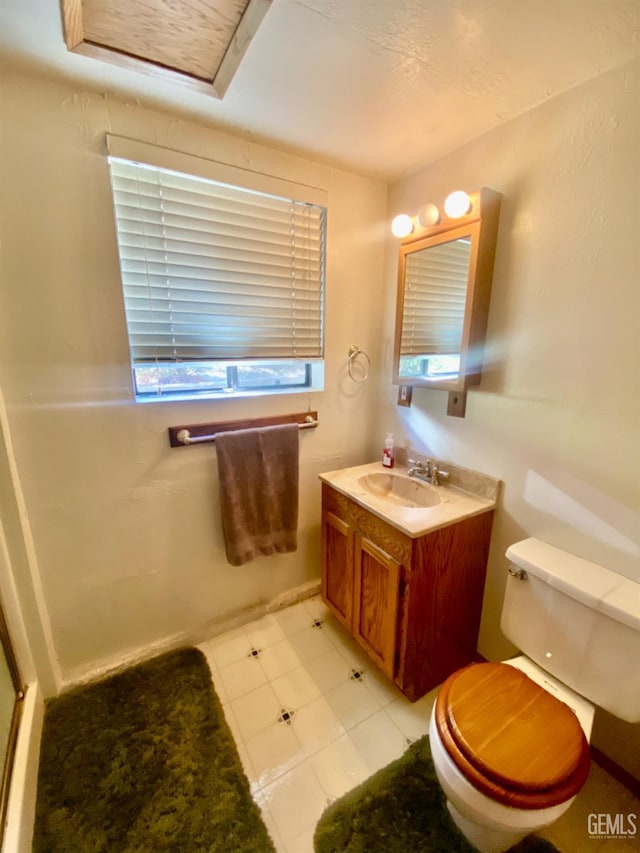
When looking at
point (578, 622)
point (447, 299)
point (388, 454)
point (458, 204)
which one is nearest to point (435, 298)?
point (447, 299)

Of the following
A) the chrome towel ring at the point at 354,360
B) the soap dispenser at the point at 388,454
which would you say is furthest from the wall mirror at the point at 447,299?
the soap dispenser at the point at 388,454

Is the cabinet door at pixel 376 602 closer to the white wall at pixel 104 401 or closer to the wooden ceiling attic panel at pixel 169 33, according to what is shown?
the white wall at pixel 104 401

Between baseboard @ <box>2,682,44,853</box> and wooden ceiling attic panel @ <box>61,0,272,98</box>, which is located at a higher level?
wooden ceiling attic panel @ <box>61,0,272,98</box>

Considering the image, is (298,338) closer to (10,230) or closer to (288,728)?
(10,230)

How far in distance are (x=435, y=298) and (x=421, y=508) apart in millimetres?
Answer: 924

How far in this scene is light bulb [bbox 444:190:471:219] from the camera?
1322mm

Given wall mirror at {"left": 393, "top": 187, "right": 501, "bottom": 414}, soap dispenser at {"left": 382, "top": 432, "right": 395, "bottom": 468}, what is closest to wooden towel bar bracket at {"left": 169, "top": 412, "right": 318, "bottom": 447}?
soap dispenser at {"left": 382, "top": 432, "right": 395, "bottom": 468}

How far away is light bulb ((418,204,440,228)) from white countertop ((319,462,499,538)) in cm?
108

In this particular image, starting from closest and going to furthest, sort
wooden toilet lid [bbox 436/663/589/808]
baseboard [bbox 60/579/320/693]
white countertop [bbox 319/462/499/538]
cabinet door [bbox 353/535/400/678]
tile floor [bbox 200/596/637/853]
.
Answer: wooden toilet lid [bbox 436/663/589/808], tile floor [bbox 200/596/637/853], white countertop [bbox 319/462/499/538], cabinet door [bbox 353/535/400/678], baseboard [bbox 60/579/320/693]

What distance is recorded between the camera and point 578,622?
1.08m

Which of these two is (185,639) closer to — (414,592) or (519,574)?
(414,592)

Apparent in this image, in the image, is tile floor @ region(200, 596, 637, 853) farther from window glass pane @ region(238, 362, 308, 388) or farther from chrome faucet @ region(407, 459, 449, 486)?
window glass pane @ region(238, 362, 308, 388)

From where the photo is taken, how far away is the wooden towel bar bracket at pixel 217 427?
150 cm

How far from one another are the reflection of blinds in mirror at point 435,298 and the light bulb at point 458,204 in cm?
10
